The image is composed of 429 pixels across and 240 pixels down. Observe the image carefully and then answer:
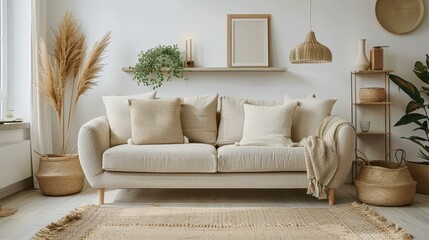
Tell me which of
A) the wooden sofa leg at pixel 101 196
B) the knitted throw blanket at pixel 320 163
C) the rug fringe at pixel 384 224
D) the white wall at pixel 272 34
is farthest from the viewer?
the white wall at pixel 272 34

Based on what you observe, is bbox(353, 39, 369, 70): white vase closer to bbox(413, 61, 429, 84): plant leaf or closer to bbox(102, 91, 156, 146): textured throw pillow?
bbox(413, 61, 429, 84): plant leaf

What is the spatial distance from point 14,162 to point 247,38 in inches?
99.5

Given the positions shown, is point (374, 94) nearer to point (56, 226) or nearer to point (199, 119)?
point (199, 119)

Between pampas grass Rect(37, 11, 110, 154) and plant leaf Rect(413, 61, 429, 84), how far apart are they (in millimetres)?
3070

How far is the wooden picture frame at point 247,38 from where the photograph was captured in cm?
420

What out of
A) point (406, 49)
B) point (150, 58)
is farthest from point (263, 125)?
point (406, 49)

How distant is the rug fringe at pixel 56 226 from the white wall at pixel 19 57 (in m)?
1.63

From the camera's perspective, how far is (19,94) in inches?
156

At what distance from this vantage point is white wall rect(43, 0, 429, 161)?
13.9 feet

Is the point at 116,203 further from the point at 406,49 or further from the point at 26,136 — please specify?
the point at 406,49

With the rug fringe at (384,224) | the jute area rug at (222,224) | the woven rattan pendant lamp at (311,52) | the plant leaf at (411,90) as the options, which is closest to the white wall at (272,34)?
the plant leaf at (411,90)

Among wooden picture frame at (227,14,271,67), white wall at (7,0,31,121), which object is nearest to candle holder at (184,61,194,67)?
wooden picture frame at (227,14,271,67)

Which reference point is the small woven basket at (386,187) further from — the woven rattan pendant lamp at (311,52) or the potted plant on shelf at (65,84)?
the potted plant on shelf at (65,84)

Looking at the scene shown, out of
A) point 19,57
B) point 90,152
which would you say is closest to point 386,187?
point 90,152
